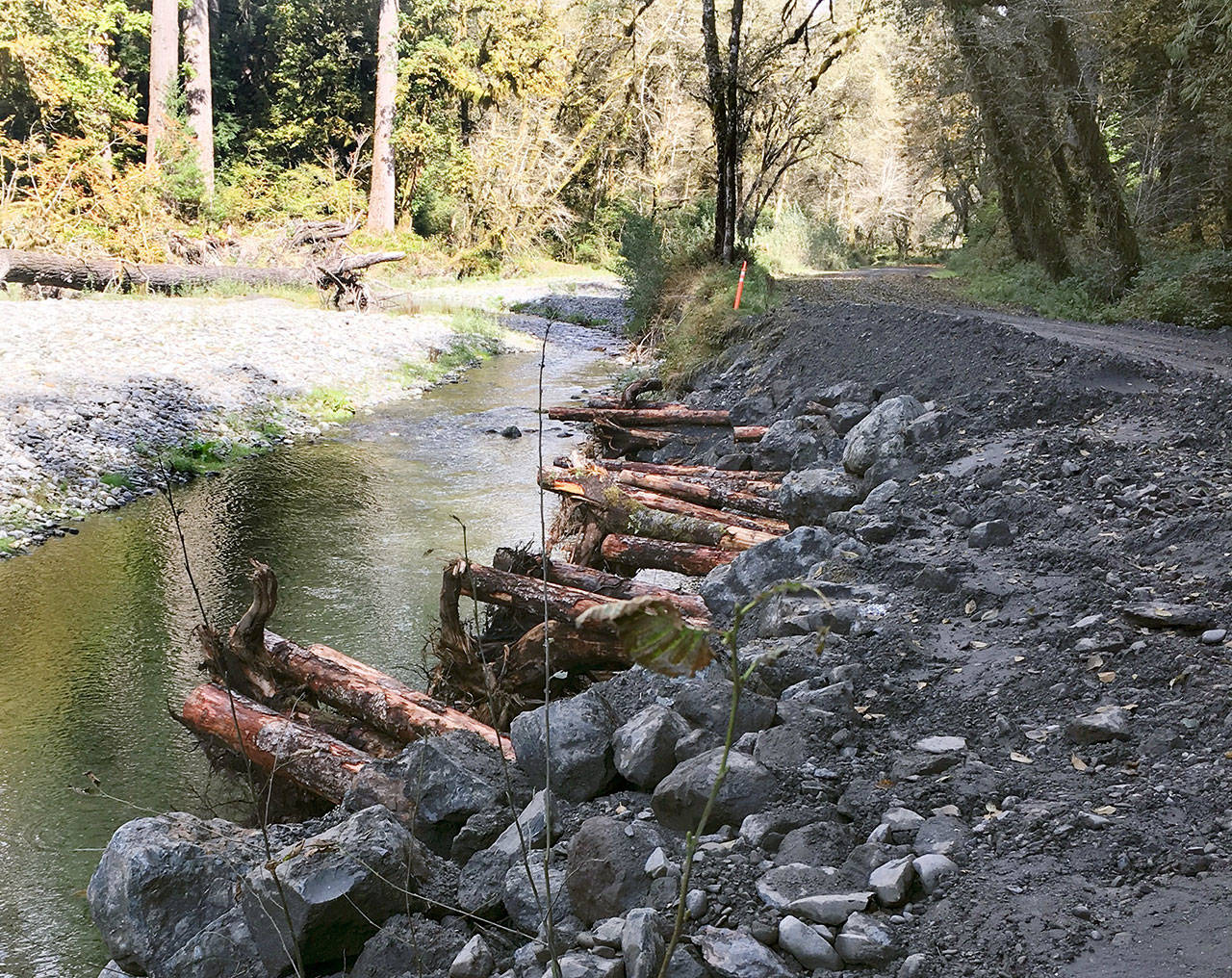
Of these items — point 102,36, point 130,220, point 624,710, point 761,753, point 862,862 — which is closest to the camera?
point 862,862

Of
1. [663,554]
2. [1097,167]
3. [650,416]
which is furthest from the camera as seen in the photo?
[1097,167]

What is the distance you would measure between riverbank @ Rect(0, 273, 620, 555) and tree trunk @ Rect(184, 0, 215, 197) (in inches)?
372

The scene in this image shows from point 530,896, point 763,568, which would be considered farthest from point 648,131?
point 530,896

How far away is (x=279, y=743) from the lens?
481 cm

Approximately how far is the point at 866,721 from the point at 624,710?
1206 mm

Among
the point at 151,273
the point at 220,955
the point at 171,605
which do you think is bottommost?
the point at 171,605

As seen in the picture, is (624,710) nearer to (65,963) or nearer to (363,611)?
(65,963)

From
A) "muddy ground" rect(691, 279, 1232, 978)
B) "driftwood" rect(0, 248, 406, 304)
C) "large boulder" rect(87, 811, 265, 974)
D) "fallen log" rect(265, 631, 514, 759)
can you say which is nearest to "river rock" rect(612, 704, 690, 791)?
"muddy ground" rect(691, 279, 1232, 978)

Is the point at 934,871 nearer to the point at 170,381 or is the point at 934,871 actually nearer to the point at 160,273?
the point at 170,381

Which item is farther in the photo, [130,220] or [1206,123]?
[130,220]

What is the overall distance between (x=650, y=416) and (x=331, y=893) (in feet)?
26.3

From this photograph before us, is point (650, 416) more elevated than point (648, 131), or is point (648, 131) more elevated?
point (648, 131)

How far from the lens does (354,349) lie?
18234 millimetres

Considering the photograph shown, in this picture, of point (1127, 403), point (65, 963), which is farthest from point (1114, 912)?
point (1127, 403)
